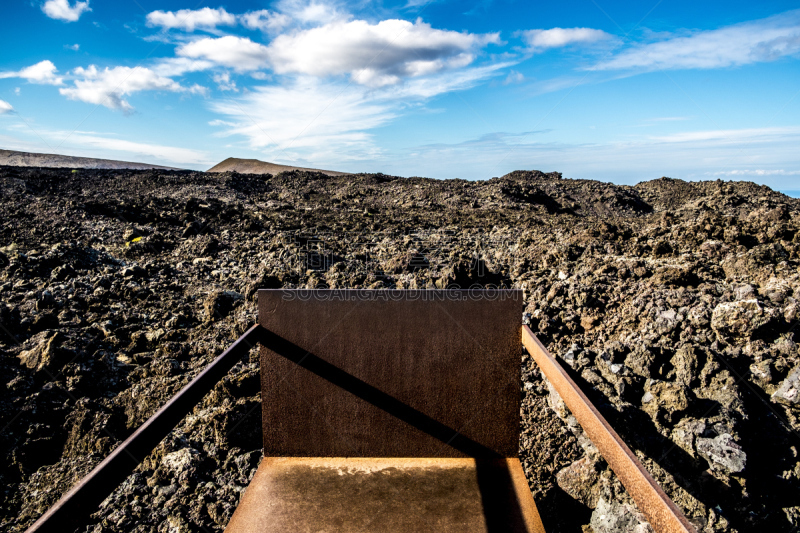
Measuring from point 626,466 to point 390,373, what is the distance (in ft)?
3.88

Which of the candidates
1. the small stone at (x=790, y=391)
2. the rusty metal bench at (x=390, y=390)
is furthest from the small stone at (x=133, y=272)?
the small stone at (x=790, y=391)

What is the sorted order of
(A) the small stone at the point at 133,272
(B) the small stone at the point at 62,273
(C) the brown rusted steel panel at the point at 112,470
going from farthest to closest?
(A) the small stone at the point at 133,272
(B) the small stone at the point at 62,273
(C) the brown rusted steel panel at the point at 112,470

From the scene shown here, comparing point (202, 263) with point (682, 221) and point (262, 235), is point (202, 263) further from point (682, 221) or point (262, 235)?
point (682, 221)

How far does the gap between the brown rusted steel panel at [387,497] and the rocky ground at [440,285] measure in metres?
0.64

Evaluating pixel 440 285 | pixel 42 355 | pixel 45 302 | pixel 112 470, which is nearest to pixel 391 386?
pixel 112 470

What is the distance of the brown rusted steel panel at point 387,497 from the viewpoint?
6.11 ft

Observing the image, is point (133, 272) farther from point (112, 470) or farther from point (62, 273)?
point (112, 470)

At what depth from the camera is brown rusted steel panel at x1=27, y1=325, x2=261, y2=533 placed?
44.6 inches

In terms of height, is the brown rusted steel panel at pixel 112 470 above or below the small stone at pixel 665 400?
above

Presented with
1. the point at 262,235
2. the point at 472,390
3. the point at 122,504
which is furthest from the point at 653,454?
the point at 262,235

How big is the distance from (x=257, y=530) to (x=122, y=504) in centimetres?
123

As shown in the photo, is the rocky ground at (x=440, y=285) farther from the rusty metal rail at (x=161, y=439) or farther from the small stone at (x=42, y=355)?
the rusty metal rail at (x=161, y=439)

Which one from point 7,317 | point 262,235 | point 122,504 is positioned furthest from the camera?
point 262,235

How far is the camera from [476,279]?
568 cm
